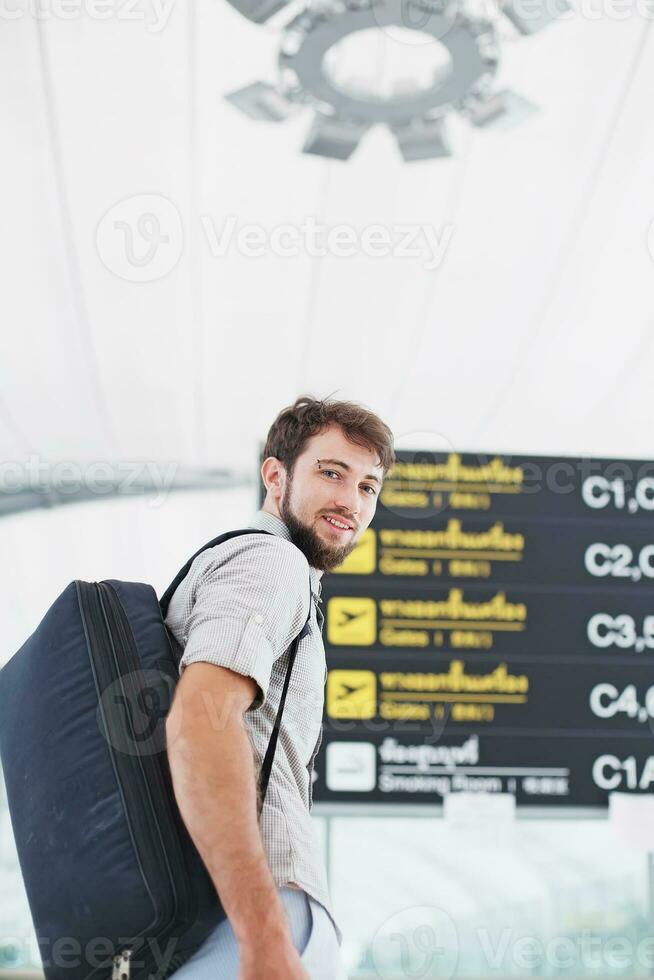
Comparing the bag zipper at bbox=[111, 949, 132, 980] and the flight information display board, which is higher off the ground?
the bag zipper at bbox=[111, 949, 132, 980]

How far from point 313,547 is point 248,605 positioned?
0.28 meters

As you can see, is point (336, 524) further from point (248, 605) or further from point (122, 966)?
point (122, 966)

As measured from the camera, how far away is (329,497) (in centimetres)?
133

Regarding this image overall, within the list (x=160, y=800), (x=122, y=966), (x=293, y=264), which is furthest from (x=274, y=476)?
(x=293, y=264)

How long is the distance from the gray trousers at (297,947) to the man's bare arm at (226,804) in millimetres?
86

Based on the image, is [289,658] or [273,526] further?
[273,526]

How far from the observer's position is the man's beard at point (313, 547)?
1316mm

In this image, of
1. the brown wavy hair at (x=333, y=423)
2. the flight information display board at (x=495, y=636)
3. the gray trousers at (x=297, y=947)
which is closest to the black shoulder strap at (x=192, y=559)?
the brown wavy hair at (x=333, y=423)

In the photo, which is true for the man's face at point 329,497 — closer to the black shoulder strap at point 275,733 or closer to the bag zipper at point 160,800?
the black shoulder strap at point 275,733

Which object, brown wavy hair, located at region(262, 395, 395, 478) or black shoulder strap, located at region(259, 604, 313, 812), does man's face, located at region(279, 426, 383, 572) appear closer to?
brown wavy hair, located at region(262, 395, 395, 478)

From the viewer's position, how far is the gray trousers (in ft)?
3.28

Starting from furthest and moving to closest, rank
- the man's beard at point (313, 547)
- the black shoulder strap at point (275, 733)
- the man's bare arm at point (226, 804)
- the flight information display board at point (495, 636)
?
the flight information display board at point (495, 636), the man's beard at point (313, 547), the black shoulder strap at point (275, 733), the man's bare arm at point (226, 804)

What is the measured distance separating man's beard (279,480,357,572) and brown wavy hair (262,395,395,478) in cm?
9

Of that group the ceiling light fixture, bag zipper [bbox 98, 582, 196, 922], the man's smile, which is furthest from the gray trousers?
the ceiling light fixture
